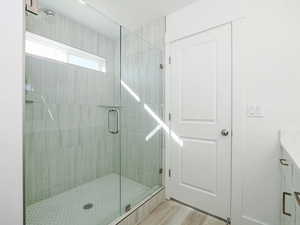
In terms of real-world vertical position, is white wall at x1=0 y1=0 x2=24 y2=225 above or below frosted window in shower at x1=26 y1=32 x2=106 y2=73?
below

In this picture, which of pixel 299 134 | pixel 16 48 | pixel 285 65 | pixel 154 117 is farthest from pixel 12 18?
pixel 299 134

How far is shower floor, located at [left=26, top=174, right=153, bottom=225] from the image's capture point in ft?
4.73

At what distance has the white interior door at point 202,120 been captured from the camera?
1609mm

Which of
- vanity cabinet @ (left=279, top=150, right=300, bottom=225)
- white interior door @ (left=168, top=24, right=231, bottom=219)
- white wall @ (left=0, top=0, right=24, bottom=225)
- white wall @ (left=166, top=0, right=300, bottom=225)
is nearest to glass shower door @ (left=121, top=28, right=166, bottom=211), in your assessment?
white interior door @ (left=168, top=24, right=231, bottom=219)

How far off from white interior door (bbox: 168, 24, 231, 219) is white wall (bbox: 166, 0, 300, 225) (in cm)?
10

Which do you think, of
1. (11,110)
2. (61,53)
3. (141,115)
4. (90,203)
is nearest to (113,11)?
(61,53)

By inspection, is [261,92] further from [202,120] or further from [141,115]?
[141,115]

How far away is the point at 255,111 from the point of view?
1.42m

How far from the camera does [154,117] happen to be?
85.0 inches

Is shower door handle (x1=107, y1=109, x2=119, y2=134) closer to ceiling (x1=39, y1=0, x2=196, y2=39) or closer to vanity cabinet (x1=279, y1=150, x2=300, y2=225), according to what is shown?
ceiling (x1=39, y1=0, x2=196, y2=39)

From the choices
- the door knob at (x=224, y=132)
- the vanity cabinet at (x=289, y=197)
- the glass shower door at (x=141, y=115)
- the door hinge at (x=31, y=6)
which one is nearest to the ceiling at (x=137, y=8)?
the glass shower door at (x=141, y=115)

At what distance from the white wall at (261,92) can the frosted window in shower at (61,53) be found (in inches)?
65.2

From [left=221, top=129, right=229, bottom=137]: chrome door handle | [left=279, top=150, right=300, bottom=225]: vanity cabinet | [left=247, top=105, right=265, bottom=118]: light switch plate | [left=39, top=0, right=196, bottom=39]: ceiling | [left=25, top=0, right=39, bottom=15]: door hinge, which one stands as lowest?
[left=279, top=150, right=300, bottom=225]: vanity cabinet

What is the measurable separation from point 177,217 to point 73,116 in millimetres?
1773
